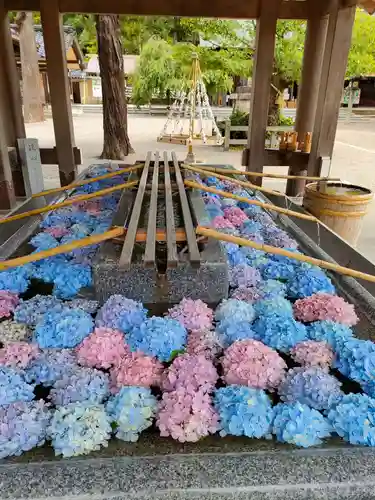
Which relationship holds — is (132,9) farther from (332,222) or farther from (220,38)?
(220,38)

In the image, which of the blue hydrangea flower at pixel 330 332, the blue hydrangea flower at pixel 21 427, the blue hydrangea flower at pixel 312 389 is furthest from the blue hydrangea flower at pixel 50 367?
the blue hydrangea flower at pixel 330 332

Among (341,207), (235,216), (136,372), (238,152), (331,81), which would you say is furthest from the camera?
(238,152)

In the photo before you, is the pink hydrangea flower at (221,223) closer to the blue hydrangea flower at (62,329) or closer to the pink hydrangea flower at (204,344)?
the pink hydrangea flower at (204,344)

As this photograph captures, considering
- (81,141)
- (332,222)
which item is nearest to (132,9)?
(332,222)

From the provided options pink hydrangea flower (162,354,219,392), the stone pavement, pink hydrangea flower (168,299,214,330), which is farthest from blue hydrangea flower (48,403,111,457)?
the stone pavement

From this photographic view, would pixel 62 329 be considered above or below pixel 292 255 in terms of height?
below

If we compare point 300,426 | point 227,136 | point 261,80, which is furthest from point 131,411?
point 227,136

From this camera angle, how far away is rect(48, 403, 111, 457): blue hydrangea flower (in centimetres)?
140

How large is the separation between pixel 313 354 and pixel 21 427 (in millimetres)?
1263

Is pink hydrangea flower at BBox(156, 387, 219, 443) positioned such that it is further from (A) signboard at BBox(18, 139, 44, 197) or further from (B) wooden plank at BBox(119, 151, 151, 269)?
(A) signboard at BBox(18, 139, 44, 197)

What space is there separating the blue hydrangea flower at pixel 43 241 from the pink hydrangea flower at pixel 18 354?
49.4 inches

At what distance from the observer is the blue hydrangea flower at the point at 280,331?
197cm

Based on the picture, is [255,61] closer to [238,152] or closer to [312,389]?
[312,389]

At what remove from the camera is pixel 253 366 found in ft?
5.70
